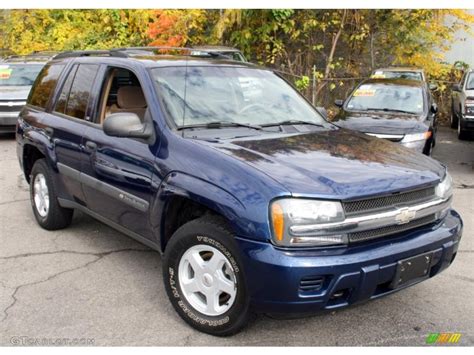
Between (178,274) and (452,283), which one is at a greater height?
(178,274)

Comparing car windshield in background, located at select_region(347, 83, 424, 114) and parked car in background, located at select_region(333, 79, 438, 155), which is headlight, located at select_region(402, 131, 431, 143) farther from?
car windshield in background, located at select_region(347, 83, 424, 114)

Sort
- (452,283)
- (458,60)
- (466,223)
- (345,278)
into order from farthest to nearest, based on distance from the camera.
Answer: (458,60) < (466,223) < (452,283) < (345,278)

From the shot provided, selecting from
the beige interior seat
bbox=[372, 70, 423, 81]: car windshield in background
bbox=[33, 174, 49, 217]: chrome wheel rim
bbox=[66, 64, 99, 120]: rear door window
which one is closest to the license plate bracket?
the beige interior seat

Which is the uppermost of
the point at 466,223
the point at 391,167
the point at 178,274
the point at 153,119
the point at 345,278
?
the point at 153,119

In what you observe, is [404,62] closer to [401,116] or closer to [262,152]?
[401,116]

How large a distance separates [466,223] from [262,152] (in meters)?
3.47

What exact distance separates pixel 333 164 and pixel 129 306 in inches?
68.7

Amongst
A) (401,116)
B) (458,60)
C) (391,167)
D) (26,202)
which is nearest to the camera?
(391,167)

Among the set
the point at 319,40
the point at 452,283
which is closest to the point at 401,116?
the point at 452,283

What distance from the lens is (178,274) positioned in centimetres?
337

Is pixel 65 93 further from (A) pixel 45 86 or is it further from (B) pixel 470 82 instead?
(B) pixel 470 82

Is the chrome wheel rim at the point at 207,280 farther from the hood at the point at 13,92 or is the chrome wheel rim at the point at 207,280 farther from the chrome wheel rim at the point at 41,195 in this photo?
the hood at the point at 13,92

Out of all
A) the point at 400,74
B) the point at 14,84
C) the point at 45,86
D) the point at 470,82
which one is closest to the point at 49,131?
the point at 45,86

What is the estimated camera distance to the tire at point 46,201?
5.07 m
